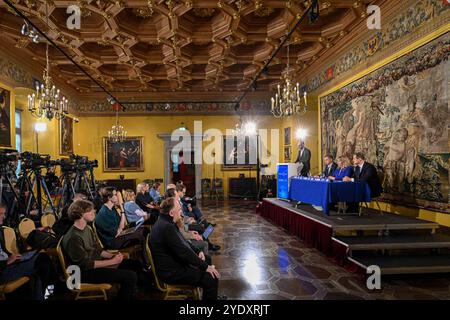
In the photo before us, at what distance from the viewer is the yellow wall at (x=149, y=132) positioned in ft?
40.5

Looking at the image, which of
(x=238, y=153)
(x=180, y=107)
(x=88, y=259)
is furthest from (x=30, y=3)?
(x=238, y=153)

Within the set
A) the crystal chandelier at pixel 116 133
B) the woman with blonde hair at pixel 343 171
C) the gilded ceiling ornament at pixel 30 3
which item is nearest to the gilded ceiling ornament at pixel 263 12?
the woman with blonde hair at pixel 343 171

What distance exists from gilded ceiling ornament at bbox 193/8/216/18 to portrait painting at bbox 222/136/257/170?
6.61 metres

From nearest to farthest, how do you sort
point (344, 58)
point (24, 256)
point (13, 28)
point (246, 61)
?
point (24, 256) → point (13, 28) → point (344, 58) → point (246, 61)

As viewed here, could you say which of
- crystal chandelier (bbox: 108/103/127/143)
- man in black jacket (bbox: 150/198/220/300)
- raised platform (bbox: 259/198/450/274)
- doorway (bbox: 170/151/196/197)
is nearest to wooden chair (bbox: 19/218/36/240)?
man in black jacket (bbox: 150/198/220/300)

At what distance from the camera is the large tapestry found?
4.53 meters

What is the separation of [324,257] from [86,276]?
380 cm

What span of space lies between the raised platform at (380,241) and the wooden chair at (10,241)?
439 centimetres

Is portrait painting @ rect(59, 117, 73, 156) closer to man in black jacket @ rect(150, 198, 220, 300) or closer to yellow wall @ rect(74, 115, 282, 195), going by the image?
yellow wall @ rect(74, 115, 282, 195)

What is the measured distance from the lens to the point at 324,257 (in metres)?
4.87

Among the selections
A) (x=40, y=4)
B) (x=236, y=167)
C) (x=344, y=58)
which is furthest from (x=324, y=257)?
(x=236, y=167)

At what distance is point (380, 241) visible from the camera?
4434mm

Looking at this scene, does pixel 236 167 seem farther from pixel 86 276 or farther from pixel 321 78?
pixel 86 276

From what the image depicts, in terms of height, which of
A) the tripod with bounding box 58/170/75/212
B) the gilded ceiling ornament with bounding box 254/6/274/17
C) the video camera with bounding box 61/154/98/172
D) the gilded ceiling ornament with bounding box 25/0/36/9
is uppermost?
the gilded ceiling ornament with bounding box 254/6/274/17
